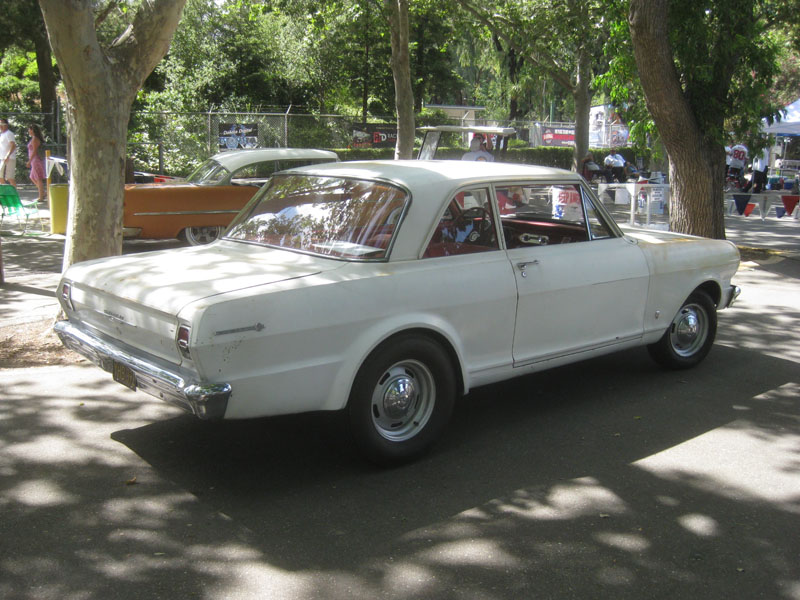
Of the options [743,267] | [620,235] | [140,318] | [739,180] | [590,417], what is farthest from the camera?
[739,180]

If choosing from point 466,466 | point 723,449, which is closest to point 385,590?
point 466,466

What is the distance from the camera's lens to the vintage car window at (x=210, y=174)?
40.7 feet

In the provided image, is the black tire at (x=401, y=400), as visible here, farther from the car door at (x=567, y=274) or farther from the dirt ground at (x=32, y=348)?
the dirt ground at (x=32, y=348)

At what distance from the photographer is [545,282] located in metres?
5.23

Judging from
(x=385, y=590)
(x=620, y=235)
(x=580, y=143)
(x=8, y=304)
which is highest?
(x=580, y=143)

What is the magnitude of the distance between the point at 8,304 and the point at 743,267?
31.8ft

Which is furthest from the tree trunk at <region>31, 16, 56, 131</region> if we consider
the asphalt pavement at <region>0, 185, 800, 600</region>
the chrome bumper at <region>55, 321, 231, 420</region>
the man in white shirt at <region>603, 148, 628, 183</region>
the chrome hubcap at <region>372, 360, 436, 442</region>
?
the chrome hubcap at <region>372, 360, 436, 442</region>

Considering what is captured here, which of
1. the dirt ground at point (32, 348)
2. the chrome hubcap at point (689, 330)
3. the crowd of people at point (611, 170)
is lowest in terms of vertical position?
the dirt ground at point (32, 348)

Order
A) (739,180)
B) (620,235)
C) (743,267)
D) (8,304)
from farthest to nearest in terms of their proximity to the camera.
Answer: (739,180), (743,267), (8,304), (620,235)

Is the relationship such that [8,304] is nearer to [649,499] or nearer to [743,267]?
[649,499]

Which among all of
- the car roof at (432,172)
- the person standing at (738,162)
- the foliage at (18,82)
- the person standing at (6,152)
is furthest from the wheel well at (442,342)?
the foliage at (18,82)

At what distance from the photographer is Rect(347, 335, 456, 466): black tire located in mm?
4344

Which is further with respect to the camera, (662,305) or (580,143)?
(580,143)

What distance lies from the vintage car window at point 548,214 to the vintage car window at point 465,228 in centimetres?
35
